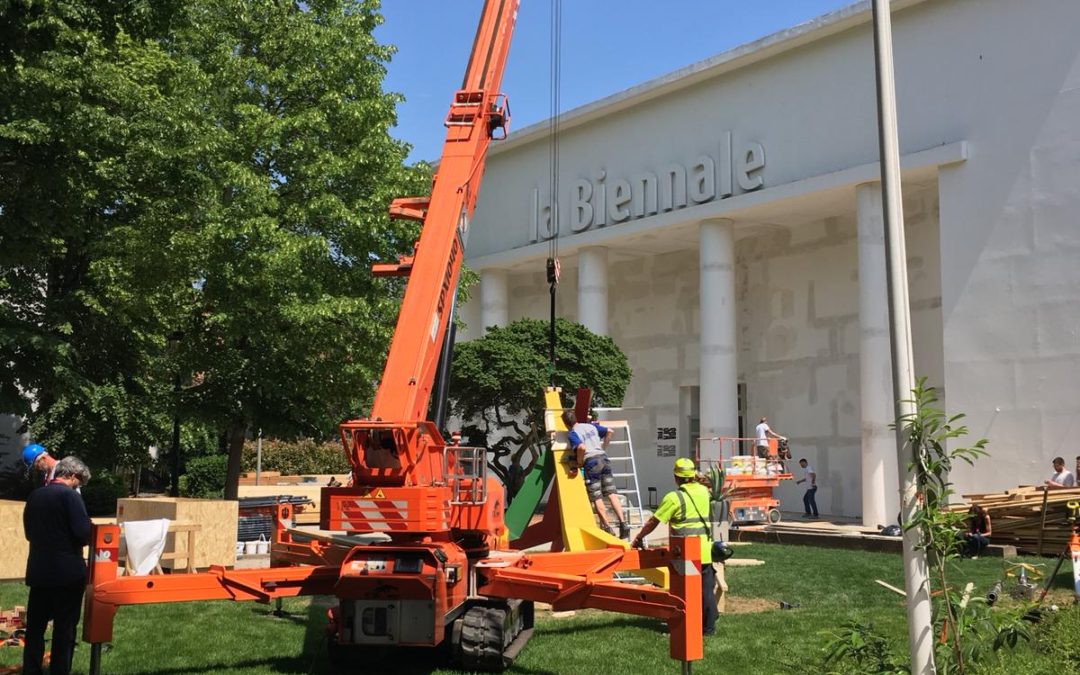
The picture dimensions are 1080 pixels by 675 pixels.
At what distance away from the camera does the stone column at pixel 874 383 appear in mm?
24906

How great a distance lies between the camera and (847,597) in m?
13.3

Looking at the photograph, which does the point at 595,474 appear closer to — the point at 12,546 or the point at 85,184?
the point at 12,546

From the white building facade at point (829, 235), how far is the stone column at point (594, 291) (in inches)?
2.8

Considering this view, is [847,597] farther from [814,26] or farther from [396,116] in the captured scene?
[814,26]

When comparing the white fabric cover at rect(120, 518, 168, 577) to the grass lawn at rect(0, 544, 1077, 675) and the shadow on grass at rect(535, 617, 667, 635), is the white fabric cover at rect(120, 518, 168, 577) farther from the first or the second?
the shadow on grass at rect(535, 617, 667, 635)

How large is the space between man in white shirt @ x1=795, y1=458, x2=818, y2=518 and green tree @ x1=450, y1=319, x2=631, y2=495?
5.71 m

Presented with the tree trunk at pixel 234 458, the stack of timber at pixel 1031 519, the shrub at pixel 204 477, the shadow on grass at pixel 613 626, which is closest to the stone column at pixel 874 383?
the stack of timber at pixel 1031 519

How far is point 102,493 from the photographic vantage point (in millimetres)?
28578

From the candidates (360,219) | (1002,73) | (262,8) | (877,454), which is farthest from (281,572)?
(1002,73)

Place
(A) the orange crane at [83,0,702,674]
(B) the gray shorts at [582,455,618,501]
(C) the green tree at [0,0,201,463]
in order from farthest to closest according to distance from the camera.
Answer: (C) the green tree at [0,0,201,463] < (B) the gray shorts at [582,455,618,501] < (A) the orange crane at [83,0,702,674]

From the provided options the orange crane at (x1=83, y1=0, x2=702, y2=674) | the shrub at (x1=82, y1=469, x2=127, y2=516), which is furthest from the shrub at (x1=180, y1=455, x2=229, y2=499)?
the orange crane at (x1=83, y1=0, x2=702, y2=674)

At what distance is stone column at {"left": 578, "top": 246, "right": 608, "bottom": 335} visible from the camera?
33.5 meters

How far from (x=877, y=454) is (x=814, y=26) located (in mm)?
10701

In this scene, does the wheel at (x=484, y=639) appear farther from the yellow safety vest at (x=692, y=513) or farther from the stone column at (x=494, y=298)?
the stone column at (x=494, y=298)
